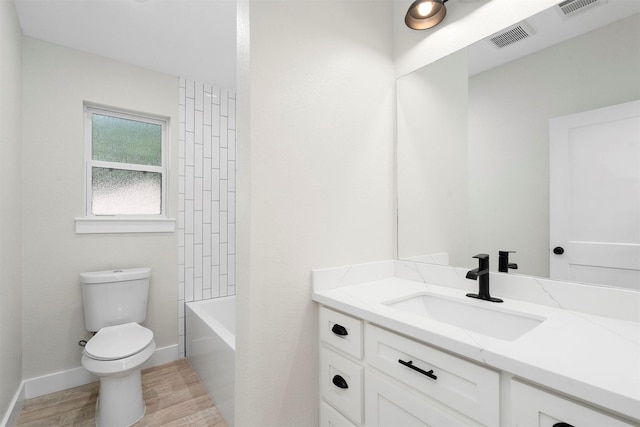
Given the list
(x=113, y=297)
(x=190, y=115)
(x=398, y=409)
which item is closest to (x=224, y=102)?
(x=190, y=115)

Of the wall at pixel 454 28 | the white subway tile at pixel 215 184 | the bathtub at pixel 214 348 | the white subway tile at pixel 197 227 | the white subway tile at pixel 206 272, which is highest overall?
the wall at pixel 454 28

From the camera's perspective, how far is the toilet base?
66.8 inches

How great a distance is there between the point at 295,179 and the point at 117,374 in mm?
1483

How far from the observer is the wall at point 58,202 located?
1991 mm

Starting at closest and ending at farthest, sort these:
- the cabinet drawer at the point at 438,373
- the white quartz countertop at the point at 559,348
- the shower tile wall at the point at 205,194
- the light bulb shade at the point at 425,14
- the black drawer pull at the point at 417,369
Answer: the white quartz countertop at the point at 559,348
the cabinet drawer at the point at 438,373
the black drawer pull at the point at 417,369
the light bulb shade at the point at 425,14
the shower tile wall at the point at 205,194

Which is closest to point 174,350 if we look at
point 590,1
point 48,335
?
point 48,335

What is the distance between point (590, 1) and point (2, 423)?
10.4 feet

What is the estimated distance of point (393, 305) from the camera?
1236 mm

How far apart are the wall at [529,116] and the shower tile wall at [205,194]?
6.87 ft

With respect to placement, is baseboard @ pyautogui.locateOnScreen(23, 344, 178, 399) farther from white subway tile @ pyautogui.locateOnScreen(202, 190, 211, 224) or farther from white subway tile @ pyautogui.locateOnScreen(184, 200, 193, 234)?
white subway tile @ pyautogui.locateOnScreen(202, 190, 211, 224)

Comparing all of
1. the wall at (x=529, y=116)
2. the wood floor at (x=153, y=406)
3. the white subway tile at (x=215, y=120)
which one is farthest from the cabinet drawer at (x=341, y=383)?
the white subway tile at (x=215, y=120)

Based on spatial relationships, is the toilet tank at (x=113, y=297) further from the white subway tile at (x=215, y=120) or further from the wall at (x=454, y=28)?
the wall at (x=454, y=28)

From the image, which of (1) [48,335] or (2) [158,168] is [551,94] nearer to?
(2) [158,168]

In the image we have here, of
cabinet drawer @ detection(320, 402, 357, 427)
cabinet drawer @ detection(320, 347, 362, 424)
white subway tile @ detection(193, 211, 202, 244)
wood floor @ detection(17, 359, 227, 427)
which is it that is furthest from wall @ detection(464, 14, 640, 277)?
white subway tile @ detection(193, 211, 202, 244)
